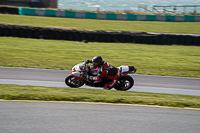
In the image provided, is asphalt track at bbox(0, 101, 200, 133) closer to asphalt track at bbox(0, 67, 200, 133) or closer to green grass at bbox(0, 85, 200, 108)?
asphalt track at bbox(0, 67, 200, 133)

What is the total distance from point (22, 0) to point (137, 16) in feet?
53.6

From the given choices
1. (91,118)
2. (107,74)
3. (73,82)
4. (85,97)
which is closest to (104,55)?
(73,82)

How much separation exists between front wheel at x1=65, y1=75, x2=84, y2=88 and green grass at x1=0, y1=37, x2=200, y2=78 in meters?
3.76

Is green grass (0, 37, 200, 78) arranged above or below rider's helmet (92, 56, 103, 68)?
below

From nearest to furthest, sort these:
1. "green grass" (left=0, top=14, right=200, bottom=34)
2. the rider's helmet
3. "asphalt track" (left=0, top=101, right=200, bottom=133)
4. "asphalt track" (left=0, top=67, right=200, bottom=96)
Answer: "asphalt track" (left=0, top=101, right=200, bottom=133) → the rider's helmet → "asphalt track" (left=0, top=67, right=200, bottom=96) → "green grass" (left=0, top=14, right=200, bottom=34)

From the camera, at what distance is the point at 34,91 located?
8023 millimetres

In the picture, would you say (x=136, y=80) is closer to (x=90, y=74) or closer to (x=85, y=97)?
(x=90, y=74)

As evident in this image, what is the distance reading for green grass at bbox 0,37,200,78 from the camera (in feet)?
44.9

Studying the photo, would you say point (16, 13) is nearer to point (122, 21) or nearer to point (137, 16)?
point (122, 21)

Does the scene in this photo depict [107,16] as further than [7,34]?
Yes

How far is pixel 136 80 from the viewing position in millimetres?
11539

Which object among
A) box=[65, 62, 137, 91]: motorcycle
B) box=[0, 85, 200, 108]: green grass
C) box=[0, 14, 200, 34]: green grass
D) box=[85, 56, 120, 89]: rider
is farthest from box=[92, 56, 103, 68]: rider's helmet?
Result: box=[0, 14, 200, 34]: green grass

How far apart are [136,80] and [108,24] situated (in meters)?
15.4

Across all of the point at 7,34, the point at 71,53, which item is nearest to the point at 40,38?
the point at 7,34
